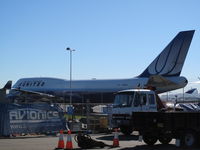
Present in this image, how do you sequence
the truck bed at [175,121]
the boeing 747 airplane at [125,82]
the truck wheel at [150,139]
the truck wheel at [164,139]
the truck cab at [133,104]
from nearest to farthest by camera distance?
the truck bed at [175,121] → the truck wheel at [164,139] → the truck wheel at [150,139] → the truck cab at [133,104] → the boeing 747 airplane at [125,82]

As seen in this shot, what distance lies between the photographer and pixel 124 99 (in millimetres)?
20891

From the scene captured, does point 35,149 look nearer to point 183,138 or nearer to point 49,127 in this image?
point 183,138

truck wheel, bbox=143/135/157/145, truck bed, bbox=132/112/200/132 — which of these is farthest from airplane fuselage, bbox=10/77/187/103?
truck bed, bbox=132/112/200/132

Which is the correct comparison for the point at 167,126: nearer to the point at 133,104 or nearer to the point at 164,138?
the point at 164,138

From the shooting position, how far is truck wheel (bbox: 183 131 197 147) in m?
14.3

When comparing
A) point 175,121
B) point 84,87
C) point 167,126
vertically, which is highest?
point 84,87

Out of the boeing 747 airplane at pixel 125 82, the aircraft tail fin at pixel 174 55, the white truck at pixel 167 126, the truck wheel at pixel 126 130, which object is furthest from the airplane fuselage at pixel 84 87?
the white truck at pixel 167 126

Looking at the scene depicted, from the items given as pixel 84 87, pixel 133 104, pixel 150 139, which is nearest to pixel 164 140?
pixel 150 139

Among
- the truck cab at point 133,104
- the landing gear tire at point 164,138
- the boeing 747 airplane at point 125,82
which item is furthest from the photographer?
the boeing 747 airplane at point 125,82

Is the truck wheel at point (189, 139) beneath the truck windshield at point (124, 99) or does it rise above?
beneath

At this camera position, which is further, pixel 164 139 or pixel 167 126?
pixel 164 139

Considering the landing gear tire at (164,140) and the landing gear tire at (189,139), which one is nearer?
the landing gear tire at (189,139)

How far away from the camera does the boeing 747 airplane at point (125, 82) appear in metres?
46.3

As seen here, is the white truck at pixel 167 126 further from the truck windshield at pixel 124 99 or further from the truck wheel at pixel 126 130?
the truck wheel at pixel 126 130
